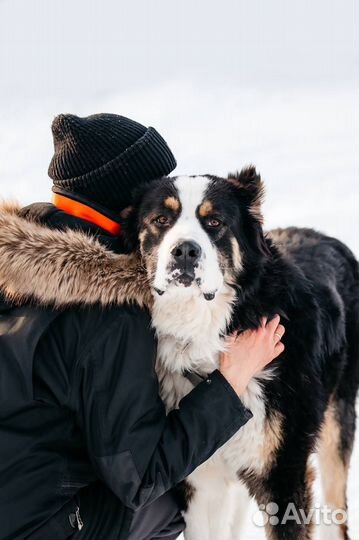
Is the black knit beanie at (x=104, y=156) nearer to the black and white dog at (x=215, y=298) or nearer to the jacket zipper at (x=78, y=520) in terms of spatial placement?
the black and white dog at (x=215, y=298)

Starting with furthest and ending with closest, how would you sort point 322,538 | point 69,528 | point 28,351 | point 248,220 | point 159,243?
point 322,538
point 248,220
point 159,243
point 69,528
point 28,351

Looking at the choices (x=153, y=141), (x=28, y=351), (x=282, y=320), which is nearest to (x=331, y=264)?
(x=282, y=320)

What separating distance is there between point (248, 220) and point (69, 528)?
53.6 inches

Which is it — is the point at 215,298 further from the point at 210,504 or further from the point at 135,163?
the point at 210,504

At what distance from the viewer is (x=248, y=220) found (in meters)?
3.02

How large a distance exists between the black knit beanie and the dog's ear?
0.34 meters

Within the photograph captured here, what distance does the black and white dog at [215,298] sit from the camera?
8.53 ft

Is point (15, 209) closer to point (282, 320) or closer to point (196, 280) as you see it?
point (196, 280)

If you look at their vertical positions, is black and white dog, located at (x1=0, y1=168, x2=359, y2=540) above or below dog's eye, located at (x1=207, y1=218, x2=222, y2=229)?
below

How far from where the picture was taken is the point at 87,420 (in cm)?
250

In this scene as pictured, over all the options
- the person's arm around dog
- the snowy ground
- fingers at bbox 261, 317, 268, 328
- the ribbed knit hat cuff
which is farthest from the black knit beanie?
the snowy ground

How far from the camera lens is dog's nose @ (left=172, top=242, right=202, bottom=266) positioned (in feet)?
8.56

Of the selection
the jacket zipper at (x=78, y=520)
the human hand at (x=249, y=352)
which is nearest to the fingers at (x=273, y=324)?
the human hand at (x=249, y=352)

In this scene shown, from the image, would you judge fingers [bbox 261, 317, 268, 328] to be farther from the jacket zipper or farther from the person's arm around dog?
the jacket zipper
